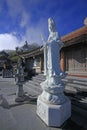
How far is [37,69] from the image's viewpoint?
1805 centimetres

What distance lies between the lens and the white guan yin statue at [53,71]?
545cm

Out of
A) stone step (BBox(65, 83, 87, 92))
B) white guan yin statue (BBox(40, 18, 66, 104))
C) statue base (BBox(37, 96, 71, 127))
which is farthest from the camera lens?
stone step (BBox(65, 83, 87, 92))

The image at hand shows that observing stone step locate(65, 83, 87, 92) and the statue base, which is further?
stone step locate(65, 83, 87, 92)

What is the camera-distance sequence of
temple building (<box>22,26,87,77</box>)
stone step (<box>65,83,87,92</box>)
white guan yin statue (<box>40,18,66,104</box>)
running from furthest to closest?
1. temple building (<box>22,26,87,77</box>)
2. stone step (<box>65,83,87,92</box>)
3. white guan yin statue (<box>40,18,66,104</box>)

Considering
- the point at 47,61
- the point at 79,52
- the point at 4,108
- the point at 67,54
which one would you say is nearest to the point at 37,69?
the point at 67,54

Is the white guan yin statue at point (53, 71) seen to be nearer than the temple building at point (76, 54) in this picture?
Yes

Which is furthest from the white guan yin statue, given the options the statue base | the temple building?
the temple building

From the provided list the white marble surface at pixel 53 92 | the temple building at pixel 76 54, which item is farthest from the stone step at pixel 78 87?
the white marble surface at pixel 53 92

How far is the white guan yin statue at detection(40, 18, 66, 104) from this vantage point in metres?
5.45

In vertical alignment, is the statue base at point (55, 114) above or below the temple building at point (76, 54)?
below

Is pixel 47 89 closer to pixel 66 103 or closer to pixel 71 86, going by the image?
pixel 66 103

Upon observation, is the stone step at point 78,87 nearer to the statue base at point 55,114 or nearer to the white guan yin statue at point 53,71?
the white guan yin statue at point 53,71

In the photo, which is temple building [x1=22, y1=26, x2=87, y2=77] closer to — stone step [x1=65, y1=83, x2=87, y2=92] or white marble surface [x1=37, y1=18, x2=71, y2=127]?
stone step [x1=65, y1=83, x2=87, y2=92]

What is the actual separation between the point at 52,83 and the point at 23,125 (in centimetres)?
169
